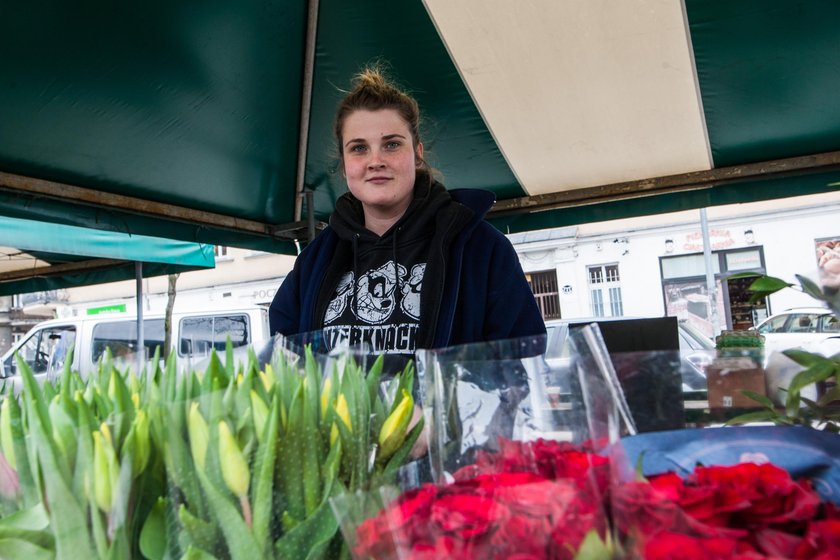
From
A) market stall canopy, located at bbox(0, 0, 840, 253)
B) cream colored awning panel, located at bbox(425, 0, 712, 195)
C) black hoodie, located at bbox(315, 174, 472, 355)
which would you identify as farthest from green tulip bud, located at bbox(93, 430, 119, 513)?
cream colored awning panel, located at bbox(425, 0, 712, 195)

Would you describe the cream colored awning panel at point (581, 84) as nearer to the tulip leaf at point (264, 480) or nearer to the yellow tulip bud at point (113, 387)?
the yellow tulip bud at point (113, 387)

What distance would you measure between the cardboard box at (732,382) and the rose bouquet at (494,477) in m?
0.17

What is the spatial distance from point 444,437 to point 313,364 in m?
0.18

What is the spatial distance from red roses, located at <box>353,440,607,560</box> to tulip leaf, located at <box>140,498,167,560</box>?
7.5 inches

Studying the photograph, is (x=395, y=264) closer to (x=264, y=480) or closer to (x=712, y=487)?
(x=264, y=480)

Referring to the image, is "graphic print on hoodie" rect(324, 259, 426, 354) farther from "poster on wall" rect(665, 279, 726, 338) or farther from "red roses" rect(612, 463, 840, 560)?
"poster on wall" rect(665, 279, 726, 338)

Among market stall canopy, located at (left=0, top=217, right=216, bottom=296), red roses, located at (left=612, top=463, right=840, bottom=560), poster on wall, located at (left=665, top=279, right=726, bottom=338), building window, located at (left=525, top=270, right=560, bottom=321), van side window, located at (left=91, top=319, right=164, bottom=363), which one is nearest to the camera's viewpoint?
red roses, located at (left=612, top=463, right=840, bottom=560)

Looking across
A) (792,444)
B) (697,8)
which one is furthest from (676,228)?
(792,444)

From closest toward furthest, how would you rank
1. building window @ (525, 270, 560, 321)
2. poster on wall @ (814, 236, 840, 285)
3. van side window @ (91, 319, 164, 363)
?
poster on wall @ (814, 236, 840, 285), van side window @ (91, 319, 164, 363), building window @ (525, 270, 560, 321)

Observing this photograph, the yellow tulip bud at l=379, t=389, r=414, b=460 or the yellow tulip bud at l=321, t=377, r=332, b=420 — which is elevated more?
the yellow tulip bud at l=321, t=377, r=332, b=420

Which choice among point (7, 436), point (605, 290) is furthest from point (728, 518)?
point (605, 290)

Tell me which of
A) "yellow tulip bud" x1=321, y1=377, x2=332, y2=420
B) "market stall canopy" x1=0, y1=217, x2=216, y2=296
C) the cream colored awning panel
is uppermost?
the cream colored awning panel

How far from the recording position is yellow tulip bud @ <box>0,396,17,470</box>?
0.56 m

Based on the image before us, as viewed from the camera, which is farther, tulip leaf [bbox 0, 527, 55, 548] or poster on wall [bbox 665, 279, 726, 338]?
poster on wall [bbox 665, 279, 726, 338]
